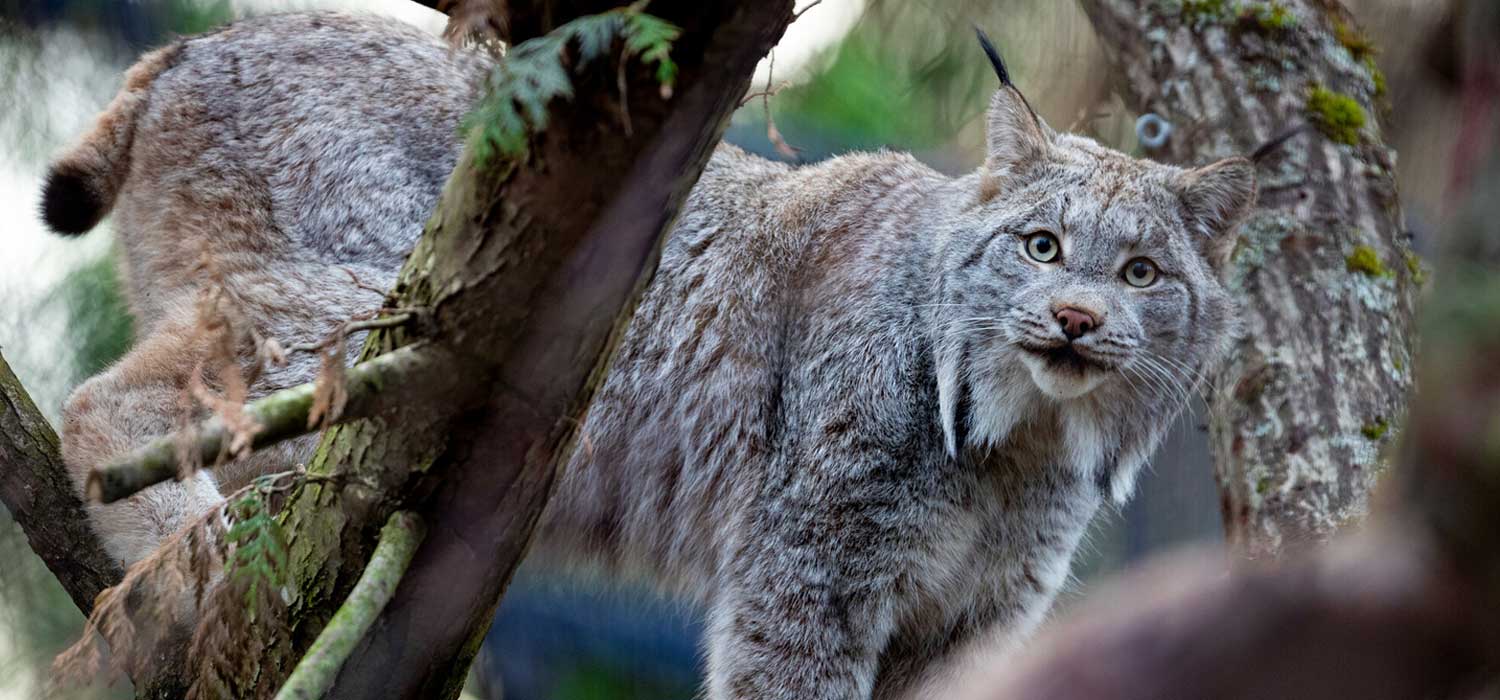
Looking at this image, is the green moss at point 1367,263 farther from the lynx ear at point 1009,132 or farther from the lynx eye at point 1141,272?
the lynx ear at point 1009,132

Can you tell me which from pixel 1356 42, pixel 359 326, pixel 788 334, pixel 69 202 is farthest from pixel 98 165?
pixel 1356 42

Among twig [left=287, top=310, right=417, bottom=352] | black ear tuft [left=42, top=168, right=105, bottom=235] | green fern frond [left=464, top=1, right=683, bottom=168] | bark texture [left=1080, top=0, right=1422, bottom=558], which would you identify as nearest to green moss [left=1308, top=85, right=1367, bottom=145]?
bark texture [left=1080, top=0, right=1422, bottom=558]

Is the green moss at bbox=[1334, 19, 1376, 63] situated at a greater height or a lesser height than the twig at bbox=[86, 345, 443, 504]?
greater

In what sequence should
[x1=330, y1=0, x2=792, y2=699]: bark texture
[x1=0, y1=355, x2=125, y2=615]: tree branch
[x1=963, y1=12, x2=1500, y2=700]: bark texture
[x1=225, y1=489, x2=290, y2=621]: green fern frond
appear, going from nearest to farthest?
[x1=963, y1=12, x2=1500, y2=700]: bark texture, [x1=330, y1=0, x2=792, y2=699]: bark texture, [x1=225, y1=489, x2=290, y2=621]: green fern frond, [x1=0, y1=355, x2=125, y2=615]: tree branch

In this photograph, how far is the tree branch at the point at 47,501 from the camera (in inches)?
120

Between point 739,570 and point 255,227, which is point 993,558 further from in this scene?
point 255,227

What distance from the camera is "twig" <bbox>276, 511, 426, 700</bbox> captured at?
1766 mm

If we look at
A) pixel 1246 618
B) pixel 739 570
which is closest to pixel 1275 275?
pixel 739 570

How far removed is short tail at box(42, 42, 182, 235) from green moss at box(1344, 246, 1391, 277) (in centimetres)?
358

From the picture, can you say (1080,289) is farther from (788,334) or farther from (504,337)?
(504,337)

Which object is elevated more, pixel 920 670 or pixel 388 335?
pixel 388 335

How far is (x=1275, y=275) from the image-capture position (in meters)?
4.02

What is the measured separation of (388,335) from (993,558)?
86.0 inches

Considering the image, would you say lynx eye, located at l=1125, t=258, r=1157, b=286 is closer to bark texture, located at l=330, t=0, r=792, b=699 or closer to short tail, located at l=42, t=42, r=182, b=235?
bark texture, located at l=330, t=0, r=792, b=699
